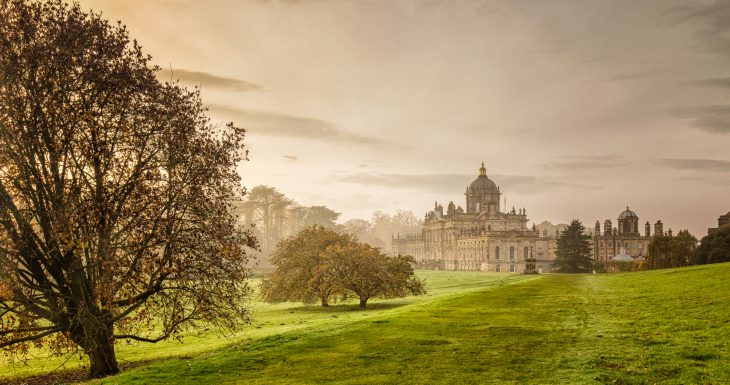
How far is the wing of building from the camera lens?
431ft

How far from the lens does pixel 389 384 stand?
13.8m

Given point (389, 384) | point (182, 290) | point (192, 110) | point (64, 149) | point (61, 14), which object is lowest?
point (389, 384)

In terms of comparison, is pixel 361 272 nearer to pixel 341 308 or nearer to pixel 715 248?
pixel 341 308

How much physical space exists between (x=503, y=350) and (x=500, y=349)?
18cm

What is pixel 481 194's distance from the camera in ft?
547

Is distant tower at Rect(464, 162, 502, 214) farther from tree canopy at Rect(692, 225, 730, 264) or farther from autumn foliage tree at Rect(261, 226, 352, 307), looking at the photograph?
autumn foliage tree at Rect(261, 226, 352, 307)

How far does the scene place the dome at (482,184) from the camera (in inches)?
6575

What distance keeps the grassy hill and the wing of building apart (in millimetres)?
92825

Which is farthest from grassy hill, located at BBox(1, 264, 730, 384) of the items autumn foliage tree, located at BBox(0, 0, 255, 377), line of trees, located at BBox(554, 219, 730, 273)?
line of trees, located at BBox(554, 219, 730, 273)

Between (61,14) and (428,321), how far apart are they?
1797 centimetres

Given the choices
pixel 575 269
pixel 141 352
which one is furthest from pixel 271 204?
pixel 141 352

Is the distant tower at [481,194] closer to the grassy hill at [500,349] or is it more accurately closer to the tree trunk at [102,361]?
the grassy hill at [500,349]

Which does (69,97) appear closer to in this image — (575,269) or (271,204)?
(575,269)

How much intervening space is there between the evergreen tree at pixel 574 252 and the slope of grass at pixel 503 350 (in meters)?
64.8
